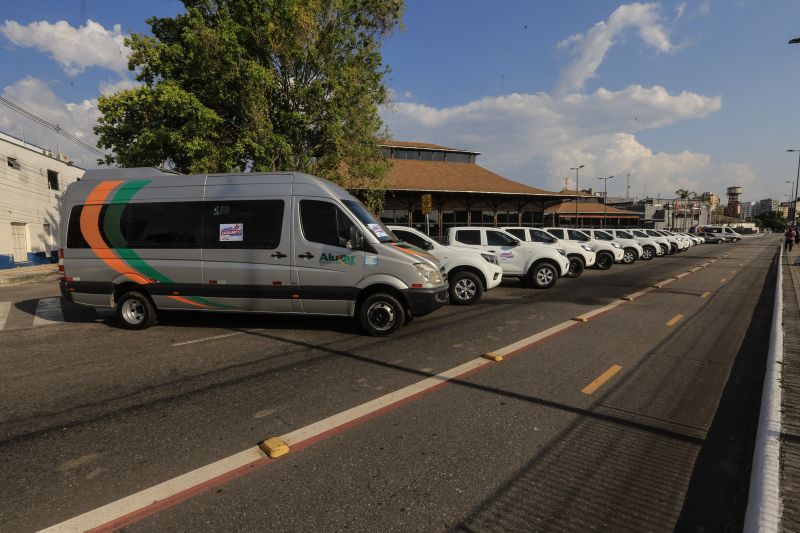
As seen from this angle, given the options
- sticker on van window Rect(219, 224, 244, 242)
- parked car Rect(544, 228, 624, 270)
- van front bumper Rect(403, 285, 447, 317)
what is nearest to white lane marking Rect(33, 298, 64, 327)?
sticker on van window Rect(219, 224, 244, 242)

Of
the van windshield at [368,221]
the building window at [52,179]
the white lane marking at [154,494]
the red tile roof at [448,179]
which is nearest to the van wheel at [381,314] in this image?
the van windshield at [368,221]

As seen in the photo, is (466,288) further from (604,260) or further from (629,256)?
(629,256)

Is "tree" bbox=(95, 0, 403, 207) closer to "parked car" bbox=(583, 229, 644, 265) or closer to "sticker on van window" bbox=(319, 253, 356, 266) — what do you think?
"sticker on van window" bbox=(319, 253, 356, 266)

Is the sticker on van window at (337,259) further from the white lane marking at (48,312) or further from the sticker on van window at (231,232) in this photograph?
the white lane marking at (48,312)

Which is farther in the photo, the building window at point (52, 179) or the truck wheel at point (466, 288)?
the building window at point (52, 179)

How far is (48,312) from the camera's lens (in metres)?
8.94

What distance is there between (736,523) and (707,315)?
7211 millimetres

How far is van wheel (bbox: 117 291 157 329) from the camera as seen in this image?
7.11 meters

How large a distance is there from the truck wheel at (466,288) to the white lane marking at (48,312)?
833cm

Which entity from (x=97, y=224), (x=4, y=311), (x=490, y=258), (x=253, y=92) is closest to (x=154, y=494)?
(x=97, y=224)

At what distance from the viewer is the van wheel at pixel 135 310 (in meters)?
7.11

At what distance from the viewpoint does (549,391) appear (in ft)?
14.1

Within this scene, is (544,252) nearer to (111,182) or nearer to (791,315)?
(791,315)

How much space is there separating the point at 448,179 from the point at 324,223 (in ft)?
80.0
